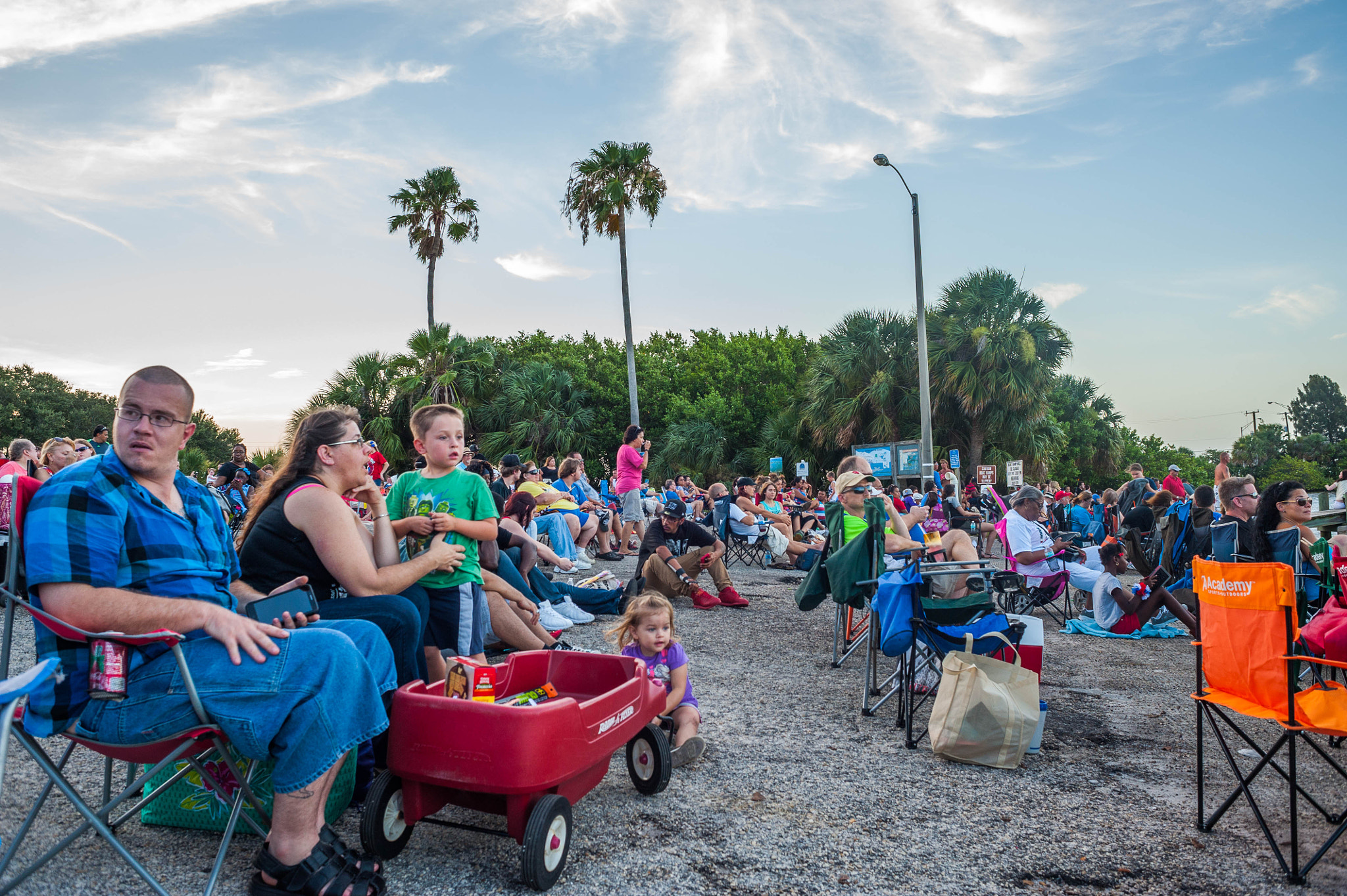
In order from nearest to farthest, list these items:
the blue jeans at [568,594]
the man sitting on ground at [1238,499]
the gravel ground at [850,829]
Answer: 1. the gravel ground at [850,829]
2. the man sitting on ground at [1238,499]
3. the blue jeans at [568,594]

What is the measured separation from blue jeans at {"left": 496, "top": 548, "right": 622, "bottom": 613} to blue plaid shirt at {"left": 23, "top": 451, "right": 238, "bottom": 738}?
4.12 metres

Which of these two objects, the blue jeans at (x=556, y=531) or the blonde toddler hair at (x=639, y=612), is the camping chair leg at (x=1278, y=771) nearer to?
the blonde toddler hair at (x=639, y=612)

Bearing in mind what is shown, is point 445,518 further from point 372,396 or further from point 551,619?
point 372,396

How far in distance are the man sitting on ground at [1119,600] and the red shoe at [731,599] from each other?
3309mm

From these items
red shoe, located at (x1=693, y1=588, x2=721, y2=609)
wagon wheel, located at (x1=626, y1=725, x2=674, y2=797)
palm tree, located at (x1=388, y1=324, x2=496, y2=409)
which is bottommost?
red shoe, located at (x1=693, y1=588, x2=721, y2=609)

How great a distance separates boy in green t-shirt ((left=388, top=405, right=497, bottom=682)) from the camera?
358 centimetres

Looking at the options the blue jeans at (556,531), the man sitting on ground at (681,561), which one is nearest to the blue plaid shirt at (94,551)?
the man sitting on ground at (681,561)

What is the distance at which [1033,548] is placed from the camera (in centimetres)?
754

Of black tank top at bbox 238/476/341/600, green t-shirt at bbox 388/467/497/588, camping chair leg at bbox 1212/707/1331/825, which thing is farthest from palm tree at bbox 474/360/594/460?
camping chair leg at bbox 1212/707/1331/825

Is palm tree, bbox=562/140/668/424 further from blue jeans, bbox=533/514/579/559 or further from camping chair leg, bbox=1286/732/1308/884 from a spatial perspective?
camping chair leg, bbox=1286/732/1308/884

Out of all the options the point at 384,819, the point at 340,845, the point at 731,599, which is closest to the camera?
the point at 340,845

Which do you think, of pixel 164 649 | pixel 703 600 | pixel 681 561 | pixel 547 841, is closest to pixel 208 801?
pixel 164 649

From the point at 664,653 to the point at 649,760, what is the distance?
2.27 ft

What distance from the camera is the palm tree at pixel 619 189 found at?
23.1 meters
